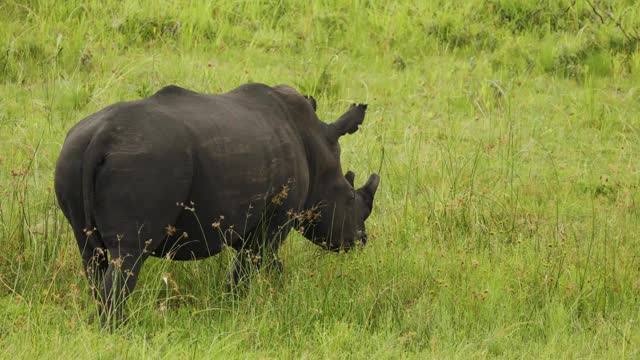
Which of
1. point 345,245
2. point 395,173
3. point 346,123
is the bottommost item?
point 395,173

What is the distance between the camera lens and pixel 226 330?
5.06m

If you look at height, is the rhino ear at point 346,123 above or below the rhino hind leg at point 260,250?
above

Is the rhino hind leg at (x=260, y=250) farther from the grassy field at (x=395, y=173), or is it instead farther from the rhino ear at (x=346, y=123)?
the rhino ear at (x=346, y=123)

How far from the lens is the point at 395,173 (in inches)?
309

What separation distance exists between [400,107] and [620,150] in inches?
77.5

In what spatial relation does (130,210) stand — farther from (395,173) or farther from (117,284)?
(395,173)

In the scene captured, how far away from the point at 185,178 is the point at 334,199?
4.91ft

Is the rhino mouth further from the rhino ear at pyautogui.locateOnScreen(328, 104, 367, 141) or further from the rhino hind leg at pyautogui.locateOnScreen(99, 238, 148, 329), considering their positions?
the rhino hind leg at pyautogui.locateOnScreen(99, 238, 148, 329)

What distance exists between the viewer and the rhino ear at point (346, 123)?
612 centimetres

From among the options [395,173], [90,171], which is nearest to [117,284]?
[90,171]

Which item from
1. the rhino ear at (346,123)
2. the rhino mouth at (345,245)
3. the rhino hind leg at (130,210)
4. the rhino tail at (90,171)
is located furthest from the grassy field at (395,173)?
the rhino ear at (346,123)

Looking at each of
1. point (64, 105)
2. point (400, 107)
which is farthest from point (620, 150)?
point (64, 105)

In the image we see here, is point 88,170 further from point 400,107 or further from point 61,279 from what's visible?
point 400,107

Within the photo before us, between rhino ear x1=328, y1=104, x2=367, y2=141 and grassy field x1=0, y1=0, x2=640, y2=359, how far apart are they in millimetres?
710
